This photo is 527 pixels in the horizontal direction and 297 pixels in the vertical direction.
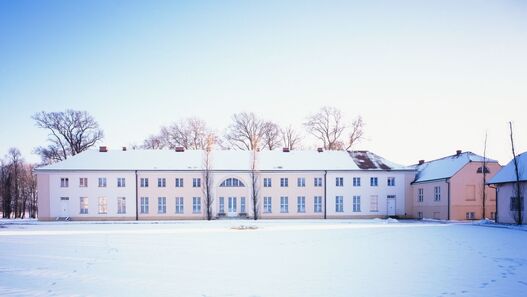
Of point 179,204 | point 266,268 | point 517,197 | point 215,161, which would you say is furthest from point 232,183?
point 266,268

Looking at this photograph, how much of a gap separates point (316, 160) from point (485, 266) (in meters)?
30.3

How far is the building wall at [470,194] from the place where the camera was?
36.2 m

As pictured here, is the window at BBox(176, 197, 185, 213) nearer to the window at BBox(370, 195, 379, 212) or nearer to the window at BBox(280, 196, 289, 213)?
the window at BBox(280, 196, 289, 213)

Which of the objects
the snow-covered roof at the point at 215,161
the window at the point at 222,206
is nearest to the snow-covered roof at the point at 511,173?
the snow-covered roof at the point at 215,161

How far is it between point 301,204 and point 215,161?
33.1 feet

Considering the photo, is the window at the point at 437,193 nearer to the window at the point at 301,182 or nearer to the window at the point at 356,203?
the window at the point at 356,203

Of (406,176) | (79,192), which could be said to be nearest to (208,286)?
(79,192)

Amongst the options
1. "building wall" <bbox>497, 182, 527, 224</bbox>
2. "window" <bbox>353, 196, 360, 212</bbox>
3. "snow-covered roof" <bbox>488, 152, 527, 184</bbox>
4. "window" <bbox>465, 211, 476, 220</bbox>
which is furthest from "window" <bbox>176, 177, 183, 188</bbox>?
"building wall" <bbox>497, 182, 527, 224</bbox>

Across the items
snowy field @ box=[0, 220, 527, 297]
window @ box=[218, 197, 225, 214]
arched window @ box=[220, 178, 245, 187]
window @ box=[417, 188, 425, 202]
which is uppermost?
arched window @ box=[220, 178, 245, 187]

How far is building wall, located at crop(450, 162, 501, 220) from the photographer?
3616 centimetres

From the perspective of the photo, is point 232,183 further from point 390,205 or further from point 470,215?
point 470,215

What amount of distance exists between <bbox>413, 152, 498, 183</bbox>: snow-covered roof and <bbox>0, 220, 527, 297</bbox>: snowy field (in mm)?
19135

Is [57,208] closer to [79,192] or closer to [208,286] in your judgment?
[79,192]

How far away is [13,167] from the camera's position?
63969 millimetres
